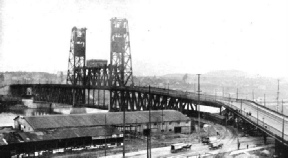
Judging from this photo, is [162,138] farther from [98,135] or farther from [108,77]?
A: [108,77]

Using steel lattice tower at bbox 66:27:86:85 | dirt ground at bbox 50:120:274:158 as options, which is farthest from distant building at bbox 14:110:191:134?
steel lattice tower at bbox 66:27:86:85

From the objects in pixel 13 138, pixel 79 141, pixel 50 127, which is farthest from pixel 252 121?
pixel 13 138

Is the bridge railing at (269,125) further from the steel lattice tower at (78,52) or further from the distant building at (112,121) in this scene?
the steel lattice tower at (78,52)

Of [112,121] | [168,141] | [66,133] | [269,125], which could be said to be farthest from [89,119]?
[269,125]

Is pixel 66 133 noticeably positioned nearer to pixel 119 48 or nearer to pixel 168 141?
pixel 168 141

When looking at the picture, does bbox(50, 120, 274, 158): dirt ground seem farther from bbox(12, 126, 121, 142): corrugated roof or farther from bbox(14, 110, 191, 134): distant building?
bbox(12, 126, 121, 142): corrugated roof
